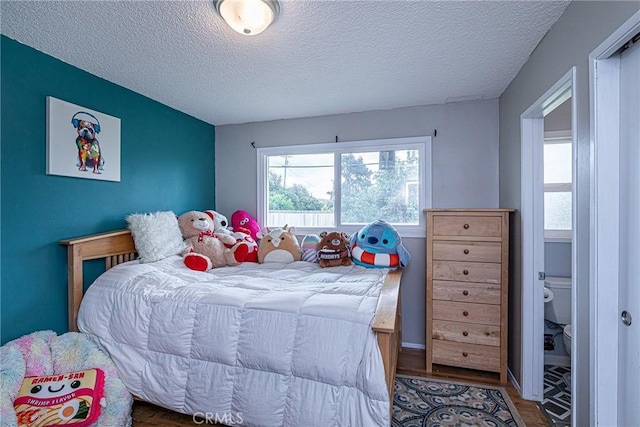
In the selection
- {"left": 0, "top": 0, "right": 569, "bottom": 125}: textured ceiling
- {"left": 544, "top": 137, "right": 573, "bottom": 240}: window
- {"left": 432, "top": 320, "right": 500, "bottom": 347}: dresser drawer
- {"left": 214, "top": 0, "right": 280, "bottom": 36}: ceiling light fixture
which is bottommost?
{"left": 432, "top": 320, "right": 500, "bottom": 347}: dresser drawer

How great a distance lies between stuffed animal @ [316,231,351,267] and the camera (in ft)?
8.49

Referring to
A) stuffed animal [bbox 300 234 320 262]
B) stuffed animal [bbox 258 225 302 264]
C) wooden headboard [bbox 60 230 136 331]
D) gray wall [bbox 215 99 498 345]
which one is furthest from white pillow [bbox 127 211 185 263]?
gray wall [bbox 215 99 498 345]

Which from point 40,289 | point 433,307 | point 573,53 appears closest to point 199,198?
point 40,289

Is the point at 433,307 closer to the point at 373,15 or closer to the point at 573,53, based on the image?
the point at 573,53

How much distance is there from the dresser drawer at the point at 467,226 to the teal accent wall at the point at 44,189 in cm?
263

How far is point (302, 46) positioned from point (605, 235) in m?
1.85

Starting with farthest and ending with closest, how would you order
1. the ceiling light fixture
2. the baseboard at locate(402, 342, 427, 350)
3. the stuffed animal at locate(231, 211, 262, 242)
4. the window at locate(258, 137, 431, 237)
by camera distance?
the stuffed animal at locate(231, 211, 262, 242)
the window at locate(258, 137, 431, 237)
the baseboard at locate(402, 342, 427, 350)
the ceiling light fixture

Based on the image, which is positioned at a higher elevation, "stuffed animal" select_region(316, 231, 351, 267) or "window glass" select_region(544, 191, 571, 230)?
"window glass" select_region(544, 191, 571, 230)

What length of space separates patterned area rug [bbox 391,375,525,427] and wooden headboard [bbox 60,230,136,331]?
2.30 m

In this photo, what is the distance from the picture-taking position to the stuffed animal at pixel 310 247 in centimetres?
280

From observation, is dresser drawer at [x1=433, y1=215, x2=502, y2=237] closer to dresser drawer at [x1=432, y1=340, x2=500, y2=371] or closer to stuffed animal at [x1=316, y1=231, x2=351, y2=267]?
stuffed animal at [x1=316, y1=231, x2=351, y2=267]

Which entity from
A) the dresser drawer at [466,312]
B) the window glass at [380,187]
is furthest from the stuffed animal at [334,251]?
the dresser drawer at [466,312]

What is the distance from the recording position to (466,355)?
91.0 inches

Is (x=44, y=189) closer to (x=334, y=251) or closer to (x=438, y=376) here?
(x=334, y=251)
